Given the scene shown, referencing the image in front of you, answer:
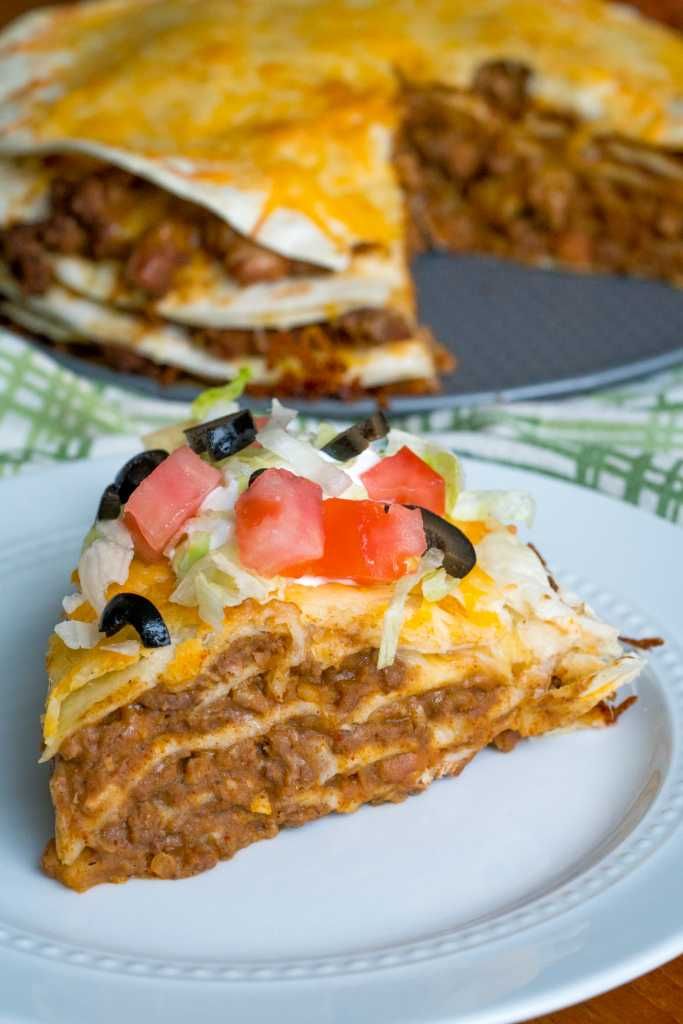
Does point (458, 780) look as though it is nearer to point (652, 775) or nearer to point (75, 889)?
point (652, 775)

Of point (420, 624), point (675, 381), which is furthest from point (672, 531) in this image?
point (675, 381)

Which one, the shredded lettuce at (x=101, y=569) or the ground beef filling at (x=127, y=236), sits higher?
the shredded lettuce at (x=101, y=569)

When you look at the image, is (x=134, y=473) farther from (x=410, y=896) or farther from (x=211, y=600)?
(x=410, y=896)

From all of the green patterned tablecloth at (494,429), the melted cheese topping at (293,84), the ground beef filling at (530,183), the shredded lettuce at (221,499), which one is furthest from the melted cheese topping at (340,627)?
the ground beef filling at (530,183)

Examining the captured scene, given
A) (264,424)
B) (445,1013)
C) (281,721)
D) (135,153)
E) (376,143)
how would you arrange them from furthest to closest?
(376,143) < (135,153) < (264,424) < (281,721) < (445,1013)

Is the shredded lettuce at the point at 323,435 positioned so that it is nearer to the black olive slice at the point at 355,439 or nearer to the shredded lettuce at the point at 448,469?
the black olive slice at the point at 355,439

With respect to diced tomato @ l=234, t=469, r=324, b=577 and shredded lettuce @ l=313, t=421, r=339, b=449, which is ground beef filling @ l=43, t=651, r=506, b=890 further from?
shredded lettuce @ l=313, t=421, r=339, b=449

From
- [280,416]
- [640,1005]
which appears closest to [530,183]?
[280,416]
